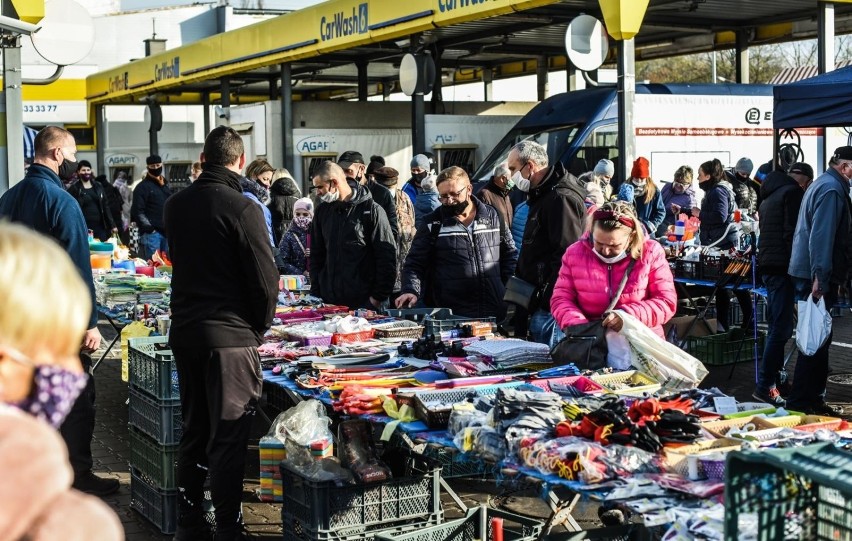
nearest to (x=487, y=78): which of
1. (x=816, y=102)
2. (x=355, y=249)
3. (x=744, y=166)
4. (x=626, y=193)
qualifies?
(x=744, y=166)

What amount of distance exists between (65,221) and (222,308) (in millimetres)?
1460

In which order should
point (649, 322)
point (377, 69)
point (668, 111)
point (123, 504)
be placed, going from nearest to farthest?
point (649, 322) < point (123, 504) < point (668, 111) < point (377, 69)

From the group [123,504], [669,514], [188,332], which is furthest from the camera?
[123,504]

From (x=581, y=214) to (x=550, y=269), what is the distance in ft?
1.29

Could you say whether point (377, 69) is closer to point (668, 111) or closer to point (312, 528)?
point (668, 111)

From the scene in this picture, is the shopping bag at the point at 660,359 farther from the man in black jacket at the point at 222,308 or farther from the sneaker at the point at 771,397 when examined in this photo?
the sneaker at the point at 771,397

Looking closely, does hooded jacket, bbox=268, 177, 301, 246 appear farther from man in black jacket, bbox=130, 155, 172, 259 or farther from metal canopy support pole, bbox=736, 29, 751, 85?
metal canopy support pole, bbox=736, 29, 751, 85

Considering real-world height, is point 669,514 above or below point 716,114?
below

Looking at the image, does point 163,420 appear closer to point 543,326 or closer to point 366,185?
point 543,326

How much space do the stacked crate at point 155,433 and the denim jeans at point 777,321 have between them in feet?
15.0

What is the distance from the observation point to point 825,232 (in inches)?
313

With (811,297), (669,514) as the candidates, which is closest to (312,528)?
(669,514)

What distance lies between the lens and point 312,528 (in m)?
4.90

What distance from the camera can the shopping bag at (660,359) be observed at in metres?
5.14
